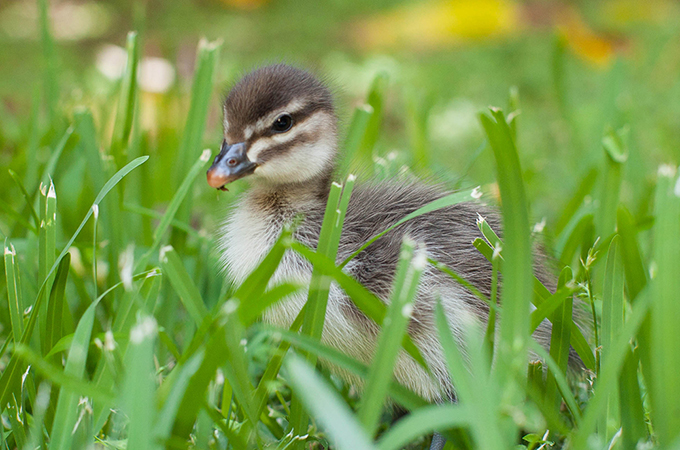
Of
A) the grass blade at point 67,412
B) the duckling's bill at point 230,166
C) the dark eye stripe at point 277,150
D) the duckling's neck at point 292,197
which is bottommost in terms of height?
the grass blade at point 67,412

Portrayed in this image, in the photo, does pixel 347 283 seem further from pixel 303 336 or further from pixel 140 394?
pixel 140 394

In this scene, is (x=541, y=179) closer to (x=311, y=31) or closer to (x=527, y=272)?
(x=527, y=272)

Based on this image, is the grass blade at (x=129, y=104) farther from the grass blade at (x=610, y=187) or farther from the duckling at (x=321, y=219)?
the grass blade at (x=610, y=187)

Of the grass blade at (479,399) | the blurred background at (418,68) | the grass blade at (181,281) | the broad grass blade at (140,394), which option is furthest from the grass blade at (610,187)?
the broad grass blade at (140,394)

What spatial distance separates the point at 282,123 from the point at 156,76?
114 inches

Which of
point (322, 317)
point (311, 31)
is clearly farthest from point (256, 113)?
point (311, 31)

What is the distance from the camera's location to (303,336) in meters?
1.17

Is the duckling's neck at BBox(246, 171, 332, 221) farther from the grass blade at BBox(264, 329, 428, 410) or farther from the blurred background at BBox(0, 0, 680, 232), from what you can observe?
the grass blade at BBox(264, 329, 428, 410)

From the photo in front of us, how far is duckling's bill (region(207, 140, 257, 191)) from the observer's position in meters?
1.85

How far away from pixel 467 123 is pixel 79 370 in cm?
340

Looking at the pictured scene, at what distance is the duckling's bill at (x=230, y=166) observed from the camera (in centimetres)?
185

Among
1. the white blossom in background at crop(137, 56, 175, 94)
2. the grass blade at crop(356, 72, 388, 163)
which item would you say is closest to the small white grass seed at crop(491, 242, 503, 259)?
the grass blade at crop(356, 72, 388, 163)

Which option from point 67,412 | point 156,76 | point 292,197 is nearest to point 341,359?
point 67,412

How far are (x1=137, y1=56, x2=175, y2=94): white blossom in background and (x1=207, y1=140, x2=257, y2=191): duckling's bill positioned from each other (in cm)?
257
